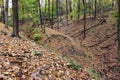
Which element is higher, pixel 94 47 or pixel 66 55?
pixel 94 47

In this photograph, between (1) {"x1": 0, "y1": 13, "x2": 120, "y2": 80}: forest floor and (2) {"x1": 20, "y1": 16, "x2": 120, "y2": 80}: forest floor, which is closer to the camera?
(1) {"x1": 0, "y1": 13, "x2": 120, "y2": 80}: forest floor

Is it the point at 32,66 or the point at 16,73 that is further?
the point at 32,66

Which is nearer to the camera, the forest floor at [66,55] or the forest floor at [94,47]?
the forest floor at [66,55]

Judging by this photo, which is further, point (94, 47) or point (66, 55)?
point (94, 47)

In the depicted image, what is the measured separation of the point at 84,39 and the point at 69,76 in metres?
24.5

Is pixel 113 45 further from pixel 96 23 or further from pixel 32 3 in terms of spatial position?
pixel 32 3

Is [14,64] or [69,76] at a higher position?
[14,64]

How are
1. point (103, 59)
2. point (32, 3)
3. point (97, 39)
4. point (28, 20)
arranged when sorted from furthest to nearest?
point (28, 20) < point (32, 3) < point (97, 39) < point (103, 59)

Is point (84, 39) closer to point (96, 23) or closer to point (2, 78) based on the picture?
point (96, 23)

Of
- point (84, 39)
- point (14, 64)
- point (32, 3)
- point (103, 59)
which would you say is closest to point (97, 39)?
point (84, 39)

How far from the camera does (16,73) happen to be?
706cm

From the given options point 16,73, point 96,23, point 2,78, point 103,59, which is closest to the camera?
point 2,78

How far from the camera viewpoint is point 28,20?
158 feet

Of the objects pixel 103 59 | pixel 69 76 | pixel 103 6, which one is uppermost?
pixel 103 6
